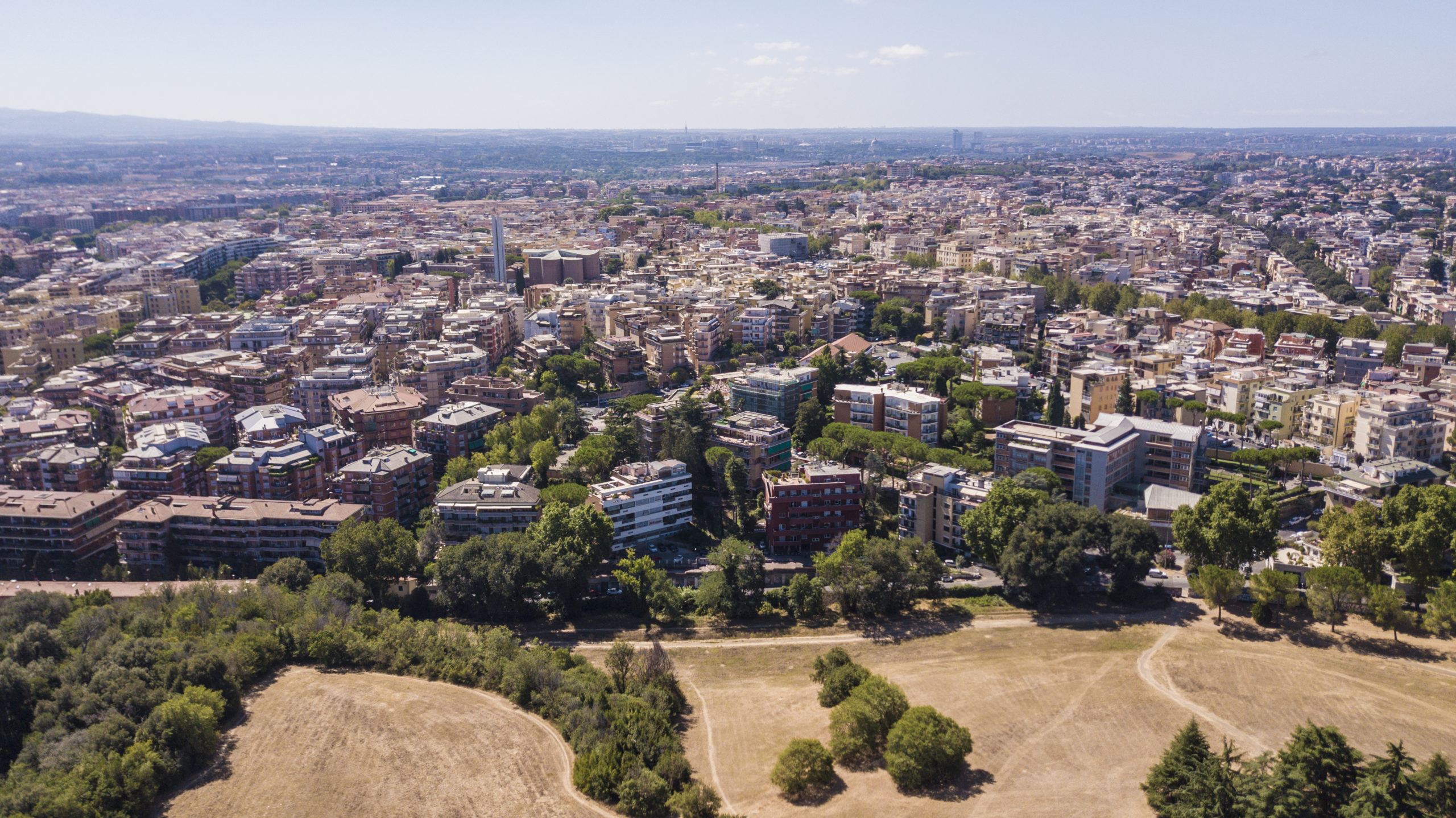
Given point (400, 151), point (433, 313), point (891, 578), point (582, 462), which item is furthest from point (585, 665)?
point (400, 151)

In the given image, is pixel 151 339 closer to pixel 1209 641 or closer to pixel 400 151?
pixel 1209 641

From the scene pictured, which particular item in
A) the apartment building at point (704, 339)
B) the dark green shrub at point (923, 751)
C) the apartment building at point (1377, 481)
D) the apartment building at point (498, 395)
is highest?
the apartment building at point (704, 339)

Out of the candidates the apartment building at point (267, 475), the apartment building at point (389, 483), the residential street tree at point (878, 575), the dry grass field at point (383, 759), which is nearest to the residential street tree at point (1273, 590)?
the residential street tree at point (878, 575)

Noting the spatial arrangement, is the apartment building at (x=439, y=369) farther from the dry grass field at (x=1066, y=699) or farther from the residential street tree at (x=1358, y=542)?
the residential street tree at (x=1358, y=542)

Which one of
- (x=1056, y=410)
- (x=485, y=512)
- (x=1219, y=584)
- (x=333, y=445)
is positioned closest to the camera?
(x=1219, y=584)

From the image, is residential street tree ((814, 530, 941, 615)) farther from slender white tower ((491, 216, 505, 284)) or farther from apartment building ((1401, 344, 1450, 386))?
slender white tower ((491, 216, 505, 284))

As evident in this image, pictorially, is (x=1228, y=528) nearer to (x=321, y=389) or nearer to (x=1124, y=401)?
(x=1124, y=401)

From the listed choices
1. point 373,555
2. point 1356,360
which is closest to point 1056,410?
point 1356,360

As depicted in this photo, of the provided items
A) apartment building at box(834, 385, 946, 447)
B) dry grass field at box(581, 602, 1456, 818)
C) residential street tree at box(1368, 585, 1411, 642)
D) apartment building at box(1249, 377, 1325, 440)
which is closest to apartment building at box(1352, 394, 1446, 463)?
apartment building at box(1249, 377, 1325, 440)
